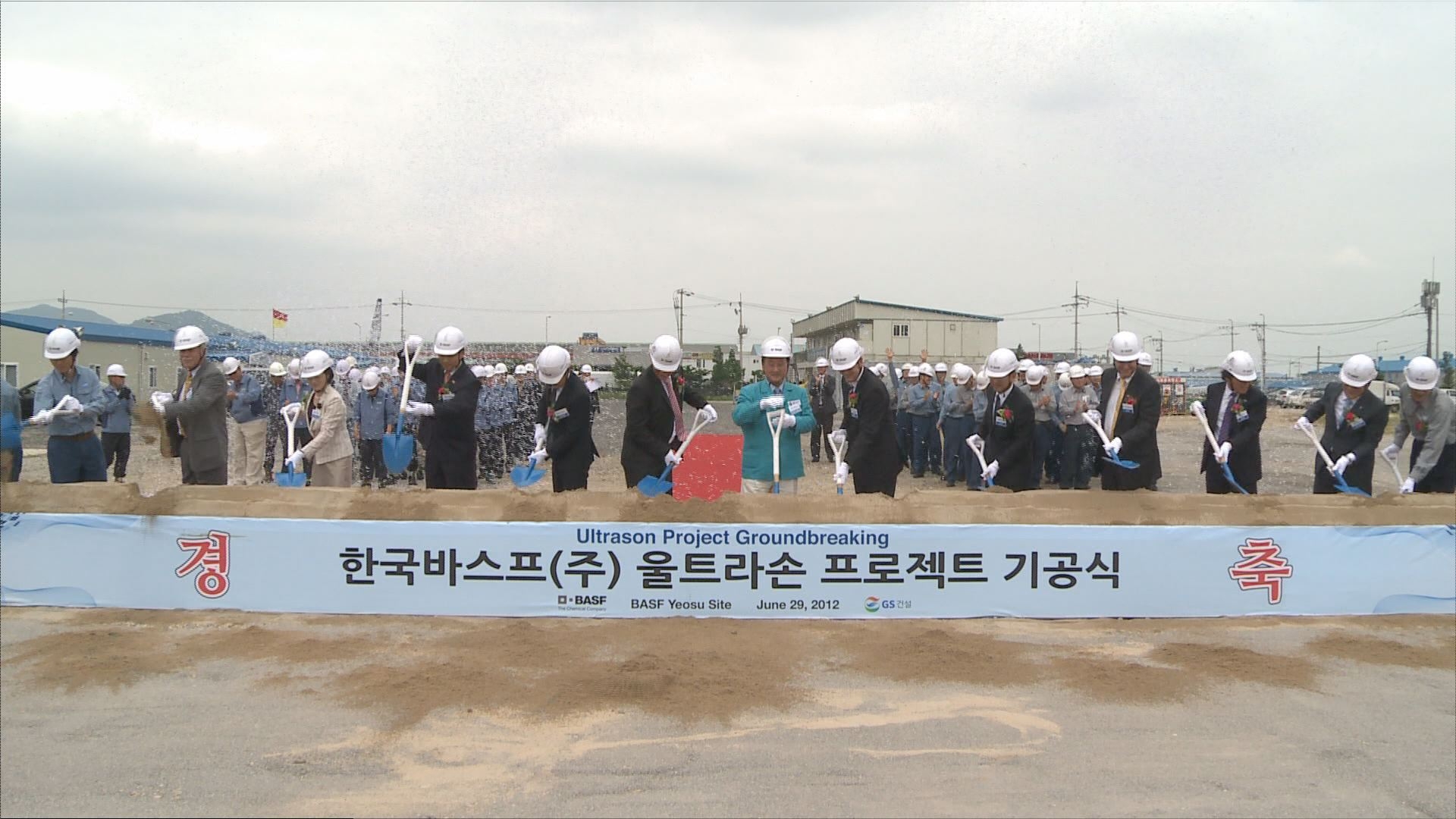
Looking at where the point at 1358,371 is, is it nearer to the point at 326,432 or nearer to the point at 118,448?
the point at 326,432

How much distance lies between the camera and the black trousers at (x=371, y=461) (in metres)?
11.6

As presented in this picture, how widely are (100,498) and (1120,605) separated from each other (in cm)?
610

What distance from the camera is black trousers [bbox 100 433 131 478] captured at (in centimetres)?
1105

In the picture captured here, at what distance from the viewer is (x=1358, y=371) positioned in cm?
682

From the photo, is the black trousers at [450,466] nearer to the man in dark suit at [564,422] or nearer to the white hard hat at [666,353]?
the man in dark suit at [564,422]

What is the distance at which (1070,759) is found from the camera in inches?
149

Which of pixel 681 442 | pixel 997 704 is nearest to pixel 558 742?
pixel 997 704

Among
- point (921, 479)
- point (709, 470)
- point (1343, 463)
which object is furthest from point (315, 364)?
point (921, 479)

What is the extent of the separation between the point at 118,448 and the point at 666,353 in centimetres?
825

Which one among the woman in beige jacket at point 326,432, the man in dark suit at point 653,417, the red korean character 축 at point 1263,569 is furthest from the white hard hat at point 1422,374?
the woman in beige jacket at point 326,432

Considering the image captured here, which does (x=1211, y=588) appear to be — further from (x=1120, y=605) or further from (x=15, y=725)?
(x=15, y=725)

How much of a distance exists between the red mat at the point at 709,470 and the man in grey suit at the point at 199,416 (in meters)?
3.97

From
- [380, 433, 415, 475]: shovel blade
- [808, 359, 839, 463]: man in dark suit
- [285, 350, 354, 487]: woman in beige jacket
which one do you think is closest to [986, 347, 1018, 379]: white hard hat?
[380, 433, 415, 475]: shovel blade

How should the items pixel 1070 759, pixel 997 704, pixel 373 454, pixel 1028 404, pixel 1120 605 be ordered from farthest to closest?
pixel 373 454
pixel 1028 404
pixel 1120 605
pixel 997 704
pixel 1070 759
